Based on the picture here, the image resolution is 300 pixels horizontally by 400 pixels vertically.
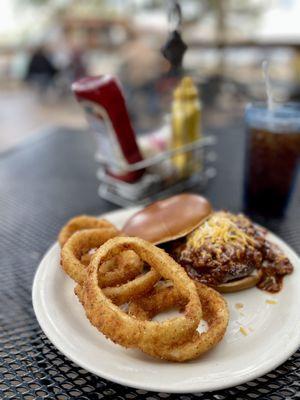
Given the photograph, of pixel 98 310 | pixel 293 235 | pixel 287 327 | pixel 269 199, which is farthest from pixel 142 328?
pixel 269 199

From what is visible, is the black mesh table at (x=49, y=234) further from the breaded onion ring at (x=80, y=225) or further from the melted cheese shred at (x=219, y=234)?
the melted cheese shred at (x=219, y=234)

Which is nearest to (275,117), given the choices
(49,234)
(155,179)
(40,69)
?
(155,179)

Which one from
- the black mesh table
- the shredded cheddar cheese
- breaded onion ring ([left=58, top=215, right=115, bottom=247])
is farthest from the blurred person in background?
the shredded cheddar cheese

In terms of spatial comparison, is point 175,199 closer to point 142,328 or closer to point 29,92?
point 142,328

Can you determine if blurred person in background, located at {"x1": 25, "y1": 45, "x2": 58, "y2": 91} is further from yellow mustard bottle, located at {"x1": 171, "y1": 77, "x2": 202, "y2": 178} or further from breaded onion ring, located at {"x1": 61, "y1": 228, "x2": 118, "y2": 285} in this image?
breaded onion ring, located at {"x1": 61, "y1": 228, "x2": 118, "y2": 285}

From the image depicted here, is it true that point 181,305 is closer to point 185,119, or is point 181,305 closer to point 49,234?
point 49,234
